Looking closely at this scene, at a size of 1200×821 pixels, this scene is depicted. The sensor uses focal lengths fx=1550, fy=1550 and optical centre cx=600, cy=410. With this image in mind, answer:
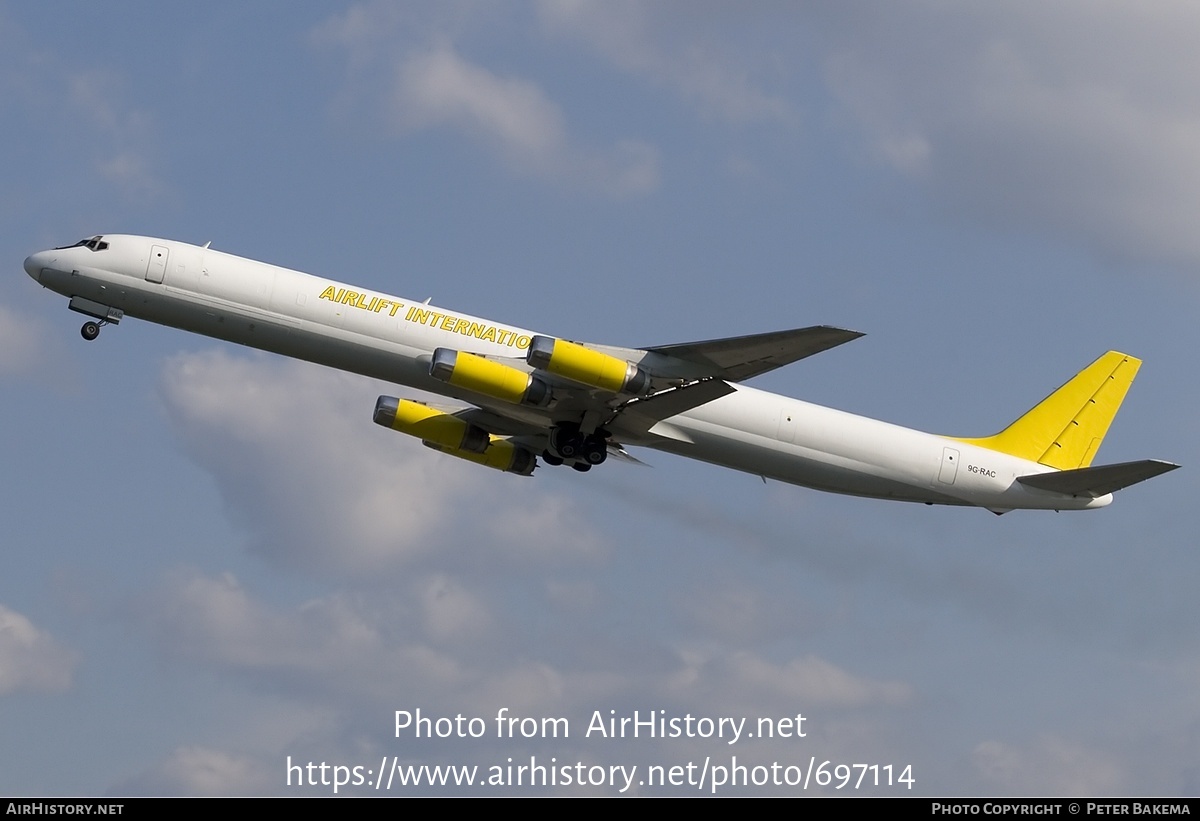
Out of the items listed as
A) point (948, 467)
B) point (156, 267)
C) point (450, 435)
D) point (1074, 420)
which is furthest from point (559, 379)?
point (1074, 420)

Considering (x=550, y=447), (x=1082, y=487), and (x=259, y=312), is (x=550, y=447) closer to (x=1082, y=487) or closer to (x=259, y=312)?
(x=259, y=312)

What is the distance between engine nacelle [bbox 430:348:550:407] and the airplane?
0.17 feet

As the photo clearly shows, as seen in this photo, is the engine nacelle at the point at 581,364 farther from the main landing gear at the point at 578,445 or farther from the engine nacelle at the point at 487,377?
the main landing gear at the point at 578,445

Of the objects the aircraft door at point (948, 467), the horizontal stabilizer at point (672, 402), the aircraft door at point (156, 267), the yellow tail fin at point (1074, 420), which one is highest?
the yellow tail fin at point (1074, 420)

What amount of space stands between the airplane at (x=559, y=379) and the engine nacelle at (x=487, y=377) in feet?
0.17

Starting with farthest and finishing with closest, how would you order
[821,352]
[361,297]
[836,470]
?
[836,470] < [361,297] < [821,352]

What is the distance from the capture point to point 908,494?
54844mm

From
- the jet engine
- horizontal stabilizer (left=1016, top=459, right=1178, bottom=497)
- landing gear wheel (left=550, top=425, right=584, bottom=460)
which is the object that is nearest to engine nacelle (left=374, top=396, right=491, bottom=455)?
the jet engine

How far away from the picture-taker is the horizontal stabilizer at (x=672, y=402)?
162 feet

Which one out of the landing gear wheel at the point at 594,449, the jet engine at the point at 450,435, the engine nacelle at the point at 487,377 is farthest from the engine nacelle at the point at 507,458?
the engine nacelle at the point at 487,377

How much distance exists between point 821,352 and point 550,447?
11939mm

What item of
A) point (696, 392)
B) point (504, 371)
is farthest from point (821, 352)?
point (504, 371)

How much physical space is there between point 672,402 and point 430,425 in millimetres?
10102

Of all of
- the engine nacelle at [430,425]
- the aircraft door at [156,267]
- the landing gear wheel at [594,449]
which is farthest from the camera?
the engine nacelle at [430,425]
